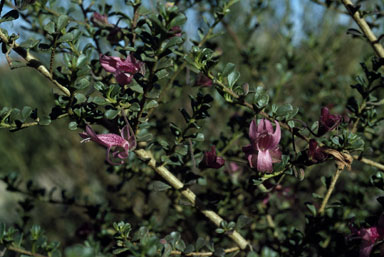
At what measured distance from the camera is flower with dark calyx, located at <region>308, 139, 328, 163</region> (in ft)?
2.36

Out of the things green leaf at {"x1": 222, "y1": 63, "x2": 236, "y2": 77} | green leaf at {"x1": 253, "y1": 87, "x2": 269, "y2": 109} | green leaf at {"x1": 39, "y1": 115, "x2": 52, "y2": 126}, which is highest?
green leaf at {"x1": 222, "y1": 63, "x2": 236, "y2": 77}

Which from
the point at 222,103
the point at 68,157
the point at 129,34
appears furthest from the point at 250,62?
the point at 68,157

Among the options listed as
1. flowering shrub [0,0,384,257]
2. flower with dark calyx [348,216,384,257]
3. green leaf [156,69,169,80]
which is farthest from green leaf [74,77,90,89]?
flower with dark calyx [348,216,384,257]

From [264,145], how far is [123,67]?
328mm

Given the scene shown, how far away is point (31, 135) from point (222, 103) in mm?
2023

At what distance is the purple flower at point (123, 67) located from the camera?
0.77 meters

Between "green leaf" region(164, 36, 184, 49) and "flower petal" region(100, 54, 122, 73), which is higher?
"green leaf" region(164, 36, 184, 49)

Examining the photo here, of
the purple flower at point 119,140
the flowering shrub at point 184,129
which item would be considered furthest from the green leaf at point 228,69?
the purple flower at point 119,140

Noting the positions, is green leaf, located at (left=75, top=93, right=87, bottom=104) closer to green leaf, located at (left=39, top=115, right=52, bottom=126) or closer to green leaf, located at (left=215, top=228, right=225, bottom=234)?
green leaf, located at (left=39, top=115, right=52, bottom=126)

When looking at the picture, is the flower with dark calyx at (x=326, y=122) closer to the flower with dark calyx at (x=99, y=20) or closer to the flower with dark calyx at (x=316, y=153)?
the flower with dark calyx at (x=316, y=153)

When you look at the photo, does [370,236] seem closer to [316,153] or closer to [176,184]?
[316,153]

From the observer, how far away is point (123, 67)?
769 mm

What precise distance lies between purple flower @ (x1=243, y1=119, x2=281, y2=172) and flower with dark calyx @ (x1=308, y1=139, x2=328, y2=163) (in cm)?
6

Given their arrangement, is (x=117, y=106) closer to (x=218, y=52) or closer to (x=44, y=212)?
(x=218, y=52)
